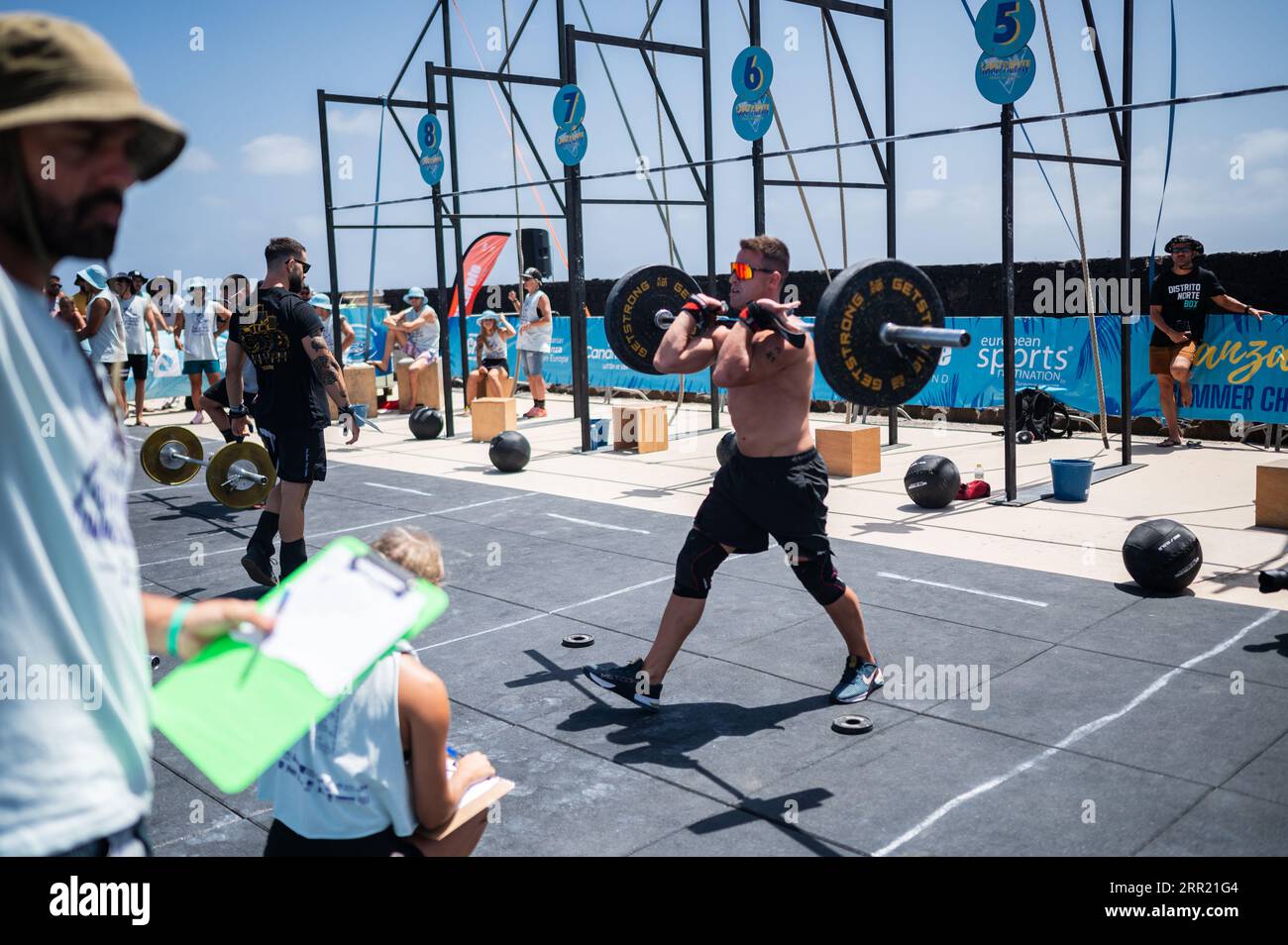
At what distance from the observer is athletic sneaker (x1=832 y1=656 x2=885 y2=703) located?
4.23m

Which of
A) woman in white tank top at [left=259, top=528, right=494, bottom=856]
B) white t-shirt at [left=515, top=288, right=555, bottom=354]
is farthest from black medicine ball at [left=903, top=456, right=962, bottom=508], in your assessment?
white t-shirt at [left=515, top=288, right=555, bottom=354]

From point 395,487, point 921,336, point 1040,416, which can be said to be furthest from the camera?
point 1040,416

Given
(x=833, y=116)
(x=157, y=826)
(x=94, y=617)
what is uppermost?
(x=833, y=116)

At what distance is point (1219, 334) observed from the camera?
9.70 meters

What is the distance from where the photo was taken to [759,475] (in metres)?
4.14

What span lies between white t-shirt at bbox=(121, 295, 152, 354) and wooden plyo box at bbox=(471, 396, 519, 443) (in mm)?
4297

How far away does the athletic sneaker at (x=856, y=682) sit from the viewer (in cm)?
423

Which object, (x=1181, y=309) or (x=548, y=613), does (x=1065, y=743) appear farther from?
(x=1181, y=309)

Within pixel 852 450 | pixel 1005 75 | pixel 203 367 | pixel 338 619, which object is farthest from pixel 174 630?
pixel 203 367

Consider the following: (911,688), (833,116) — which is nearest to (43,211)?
(911,688)

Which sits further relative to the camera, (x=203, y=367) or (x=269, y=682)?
(x=203, y=367)

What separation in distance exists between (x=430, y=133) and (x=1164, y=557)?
977cm
